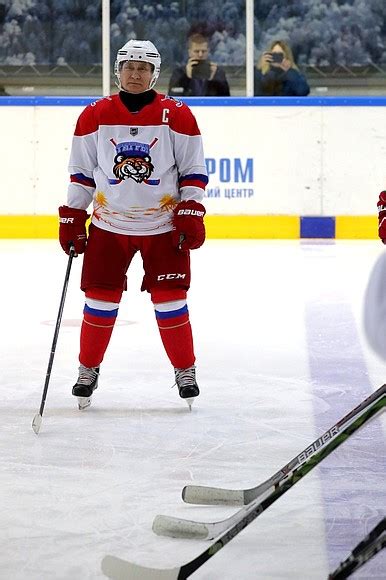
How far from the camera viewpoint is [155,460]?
2.95 m

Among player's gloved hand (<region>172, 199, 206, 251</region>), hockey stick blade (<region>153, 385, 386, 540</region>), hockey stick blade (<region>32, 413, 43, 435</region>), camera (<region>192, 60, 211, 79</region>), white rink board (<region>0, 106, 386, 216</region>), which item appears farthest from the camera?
camera (<region>192, 60, 211, 79</region>)

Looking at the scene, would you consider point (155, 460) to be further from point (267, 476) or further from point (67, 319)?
point (67, 319)

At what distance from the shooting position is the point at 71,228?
3496 mm

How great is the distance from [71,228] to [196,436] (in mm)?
717

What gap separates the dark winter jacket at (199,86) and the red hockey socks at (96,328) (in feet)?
16.5

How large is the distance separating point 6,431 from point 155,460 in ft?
1.66

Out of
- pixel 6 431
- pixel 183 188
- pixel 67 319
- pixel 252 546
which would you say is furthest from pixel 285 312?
pixel 252 546

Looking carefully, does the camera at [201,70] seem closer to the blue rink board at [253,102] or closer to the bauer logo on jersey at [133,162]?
the blue rink board at [253,102]

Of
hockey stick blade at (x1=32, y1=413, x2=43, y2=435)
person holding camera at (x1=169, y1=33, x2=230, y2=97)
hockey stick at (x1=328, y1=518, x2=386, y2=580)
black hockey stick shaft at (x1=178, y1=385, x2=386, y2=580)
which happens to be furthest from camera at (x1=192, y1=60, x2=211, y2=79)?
hockey stick at (x1=328, y1=518, x2=386, y2=580)

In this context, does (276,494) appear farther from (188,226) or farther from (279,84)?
(279,84)

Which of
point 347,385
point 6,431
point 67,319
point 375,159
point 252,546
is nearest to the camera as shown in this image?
point 252,546

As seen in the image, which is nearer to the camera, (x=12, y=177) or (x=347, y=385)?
(x=347, y=385)

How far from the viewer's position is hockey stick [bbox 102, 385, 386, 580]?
1.96 m

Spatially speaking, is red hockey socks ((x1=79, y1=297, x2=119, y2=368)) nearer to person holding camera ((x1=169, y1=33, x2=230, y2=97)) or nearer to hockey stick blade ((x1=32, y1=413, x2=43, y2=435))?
hockey stick blade ((x1=32, y1=413, x2=43, y2=435))
